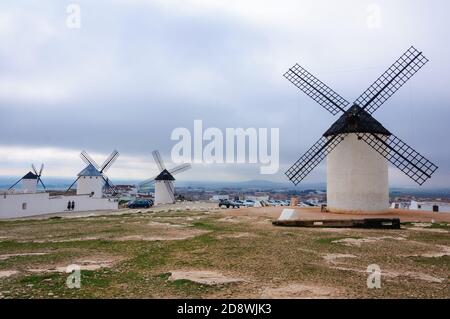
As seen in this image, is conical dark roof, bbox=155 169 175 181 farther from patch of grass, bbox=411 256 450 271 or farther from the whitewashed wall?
patch of grass, bbox=411 256 450 271

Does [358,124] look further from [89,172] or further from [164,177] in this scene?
[89,172]

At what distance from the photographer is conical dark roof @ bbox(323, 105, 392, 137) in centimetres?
2622

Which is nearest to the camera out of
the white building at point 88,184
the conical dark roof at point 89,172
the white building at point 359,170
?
the white building at point 359,170

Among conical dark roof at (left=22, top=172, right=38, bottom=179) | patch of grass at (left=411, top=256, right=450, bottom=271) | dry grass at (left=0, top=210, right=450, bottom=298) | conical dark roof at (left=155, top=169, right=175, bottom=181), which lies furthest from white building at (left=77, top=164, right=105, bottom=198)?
patch of grass at (left=411, top=256, right=450, bottom=271)

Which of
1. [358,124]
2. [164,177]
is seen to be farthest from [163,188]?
[358,124]

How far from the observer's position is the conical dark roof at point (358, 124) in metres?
26.2

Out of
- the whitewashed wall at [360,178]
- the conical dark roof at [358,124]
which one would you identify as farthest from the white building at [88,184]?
the whitewashed wall at [360,178]

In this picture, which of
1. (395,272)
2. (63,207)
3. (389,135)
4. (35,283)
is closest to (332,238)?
(395,272)

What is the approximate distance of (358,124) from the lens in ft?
86.4

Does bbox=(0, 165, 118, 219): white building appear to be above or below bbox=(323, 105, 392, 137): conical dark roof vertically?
below

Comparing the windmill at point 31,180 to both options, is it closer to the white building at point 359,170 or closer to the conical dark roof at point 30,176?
the conical dark roof at point 30,176

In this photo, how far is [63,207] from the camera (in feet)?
135

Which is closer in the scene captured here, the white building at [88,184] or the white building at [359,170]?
the white building at [359,170]
